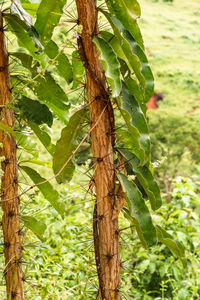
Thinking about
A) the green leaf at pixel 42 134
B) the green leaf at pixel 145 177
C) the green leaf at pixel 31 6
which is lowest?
the green leaf at pixel 145 177

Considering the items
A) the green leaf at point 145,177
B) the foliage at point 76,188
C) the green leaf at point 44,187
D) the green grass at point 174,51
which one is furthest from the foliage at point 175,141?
the green leaf at point 145,177

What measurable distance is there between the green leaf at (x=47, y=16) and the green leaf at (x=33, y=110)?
0.16 m

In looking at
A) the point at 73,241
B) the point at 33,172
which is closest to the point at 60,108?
the point at 33,172

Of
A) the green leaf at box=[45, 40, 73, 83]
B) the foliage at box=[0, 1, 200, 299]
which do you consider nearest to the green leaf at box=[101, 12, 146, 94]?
the foliage at box=[0, 1, 200, 299]

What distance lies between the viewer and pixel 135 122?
0.79 metres

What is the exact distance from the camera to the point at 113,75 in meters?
0.74

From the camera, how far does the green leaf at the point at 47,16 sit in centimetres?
84

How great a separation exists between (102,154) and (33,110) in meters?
0.24

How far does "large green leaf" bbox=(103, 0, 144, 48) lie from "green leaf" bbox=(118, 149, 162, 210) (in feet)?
0.88

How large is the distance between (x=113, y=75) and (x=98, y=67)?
4.6 inches

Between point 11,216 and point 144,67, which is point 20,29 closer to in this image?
point 144,67

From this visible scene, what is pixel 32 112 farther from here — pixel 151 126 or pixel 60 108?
pixel 151 126

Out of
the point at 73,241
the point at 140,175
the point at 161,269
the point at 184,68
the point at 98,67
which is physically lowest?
the point at 161,269

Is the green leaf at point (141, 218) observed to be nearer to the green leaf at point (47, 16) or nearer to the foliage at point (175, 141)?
the green leaf at point (47, 16)
